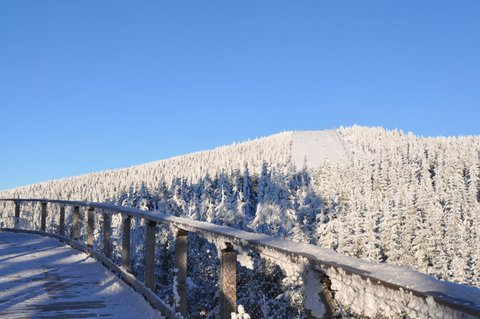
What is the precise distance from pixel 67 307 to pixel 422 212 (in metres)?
71.1

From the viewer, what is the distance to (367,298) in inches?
82.9

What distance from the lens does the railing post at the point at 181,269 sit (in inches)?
195

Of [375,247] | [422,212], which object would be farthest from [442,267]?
[422,212]

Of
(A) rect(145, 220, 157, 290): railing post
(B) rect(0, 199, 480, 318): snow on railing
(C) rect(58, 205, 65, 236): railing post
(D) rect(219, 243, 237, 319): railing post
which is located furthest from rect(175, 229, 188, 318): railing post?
(C) rect(58, 205, 65, 236): railing post

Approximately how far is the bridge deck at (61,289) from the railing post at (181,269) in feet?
2.54

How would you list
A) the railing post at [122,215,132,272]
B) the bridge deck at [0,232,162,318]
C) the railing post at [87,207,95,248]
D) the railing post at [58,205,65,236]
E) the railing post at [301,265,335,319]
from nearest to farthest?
the railing post at [301,265,335,319] < the bridge deck at [0,232,162,318] < the railing post at [122,215,132,272] < the railing post at [87,207,95,248] < the railing post at [58,205,65,236]

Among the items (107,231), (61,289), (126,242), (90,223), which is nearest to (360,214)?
(90,223)

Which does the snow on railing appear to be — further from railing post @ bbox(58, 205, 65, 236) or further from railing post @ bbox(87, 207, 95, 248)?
railing post @ bbox(58, 205, 65, 236)

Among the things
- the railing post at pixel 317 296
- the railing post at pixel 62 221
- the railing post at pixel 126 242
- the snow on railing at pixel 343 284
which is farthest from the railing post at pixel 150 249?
the railing post at pixel 62 221

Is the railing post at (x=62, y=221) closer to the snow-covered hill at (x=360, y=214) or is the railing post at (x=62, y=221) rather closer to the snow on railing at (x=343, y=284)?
the snow on railing at (x=343, y=284)

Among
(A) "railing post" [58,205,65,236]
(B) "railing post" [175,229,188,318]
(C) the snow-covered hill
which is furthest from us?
(C) the snow-covered hill

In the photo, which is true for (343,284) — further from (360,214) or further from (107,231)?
(360,214)

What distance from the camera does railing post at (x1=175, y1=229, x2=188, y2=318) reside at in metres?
4.96

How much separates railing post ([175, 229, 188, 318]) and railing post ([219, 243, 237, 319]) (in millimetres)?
1175
